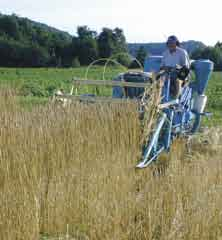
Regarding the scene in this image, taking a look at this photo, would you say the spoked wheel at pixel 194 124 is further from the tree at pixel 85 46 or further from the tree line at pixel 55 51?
the tree at pixel 85 46

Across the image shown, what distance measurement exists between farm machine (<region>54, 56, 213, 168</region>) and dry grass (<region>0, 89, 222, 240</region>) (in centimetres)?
50

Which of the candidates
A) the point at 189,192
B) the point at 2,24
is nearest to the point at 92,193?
the point at 189,192

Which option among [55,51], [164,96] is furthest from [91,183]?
[55,51]

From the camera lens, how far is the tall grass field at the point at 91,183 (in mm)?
3291

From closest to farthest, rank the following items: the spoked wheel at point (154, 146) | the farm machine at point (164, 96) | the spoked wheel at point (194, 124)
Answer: the spoked wheel at point (154, 146) < the farm machine at point (164, 96) < the spoked wheel at point (194, 124)

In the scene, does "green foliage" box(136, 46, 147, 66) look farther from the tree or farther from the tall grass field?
the tree

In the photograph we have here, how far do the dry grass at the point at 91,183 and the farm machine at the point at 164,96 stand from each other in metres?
0.50

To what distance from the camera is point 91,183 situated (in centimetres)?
381

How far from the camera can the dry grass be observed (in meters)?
3.29

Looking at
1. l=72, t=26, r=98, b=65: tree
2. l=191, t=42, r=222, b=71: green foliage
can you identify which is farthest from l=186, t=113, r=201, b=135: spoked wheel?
l=191, t=42, r=222, b=71: green foliage

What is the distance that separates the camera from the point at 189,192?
384 centimetres

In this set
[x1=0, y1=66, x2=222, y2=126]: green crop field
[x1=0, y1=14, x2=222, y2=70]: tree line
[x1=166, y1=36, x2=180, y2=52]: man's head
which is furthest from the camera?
[x1=0, y1=14, x2=222, y2=70]: tree line

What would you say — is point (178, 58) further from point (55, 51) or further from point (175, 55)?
point (55, 51)

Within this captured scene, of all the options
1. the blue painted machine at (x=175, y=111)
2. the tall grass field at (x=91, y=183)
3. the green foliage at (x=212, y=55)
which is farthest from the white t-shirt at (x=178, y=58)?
the green foliage at (x=212, y=55)
